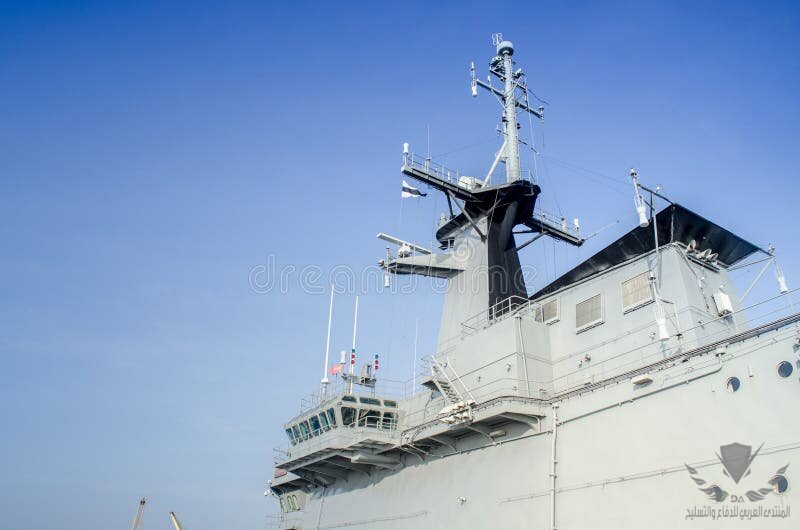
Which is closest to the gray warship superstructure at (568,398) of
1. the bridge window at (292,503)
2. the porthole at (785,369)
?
the porthole at (785,369)

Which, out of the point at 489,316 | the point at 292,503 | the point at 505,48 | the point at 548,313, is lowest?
the point at 292,503

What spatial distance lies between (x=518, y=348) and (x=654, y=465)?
632 cm

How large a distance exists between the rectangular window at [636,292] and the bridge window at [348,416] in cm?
1421

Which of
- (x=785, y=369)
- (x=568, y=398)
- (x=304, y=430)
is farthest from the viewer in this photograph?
(x=304, y=430)

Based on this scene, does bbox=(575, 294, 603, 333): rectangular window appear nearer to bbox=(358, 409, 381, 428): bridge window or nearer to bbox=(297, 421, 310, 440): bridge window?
bbox=(358, 409, 381, 428): bridge window

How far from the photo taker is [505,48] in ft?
102

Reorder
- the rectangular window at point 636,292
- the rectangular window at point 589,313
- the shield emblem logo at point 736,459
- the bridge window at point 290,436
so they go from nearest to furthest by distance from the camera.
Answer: the shield emblem logo at point 736,459, the rectangular window at point 636,292, the rectangular window at point 589,313, the bridge window at point 290,436

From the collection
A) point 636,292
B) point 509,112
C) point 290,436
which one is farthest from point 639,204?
point 290,436

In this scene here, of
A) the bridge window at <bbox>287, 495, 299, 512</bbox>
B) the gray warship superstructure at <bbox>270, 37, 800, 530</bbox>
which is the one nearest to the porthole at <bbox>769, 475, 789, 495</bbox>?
the gray warship superstructure at <bbox>270, 37, 800, 530</bbox>

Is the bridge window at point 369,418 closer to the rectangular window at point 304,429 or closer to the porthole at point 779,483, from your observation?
the rectangular window at point 304,429

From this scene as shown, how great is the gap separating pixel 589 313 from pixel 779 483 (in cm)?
841

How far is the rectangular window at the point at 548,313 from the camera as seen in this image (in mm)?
21984

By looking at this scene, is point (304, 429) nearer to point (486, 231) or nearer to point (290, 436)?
point (290, 436)

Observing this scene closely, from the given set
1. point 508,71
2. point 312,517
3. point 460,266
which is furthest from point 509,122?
point 312,517
